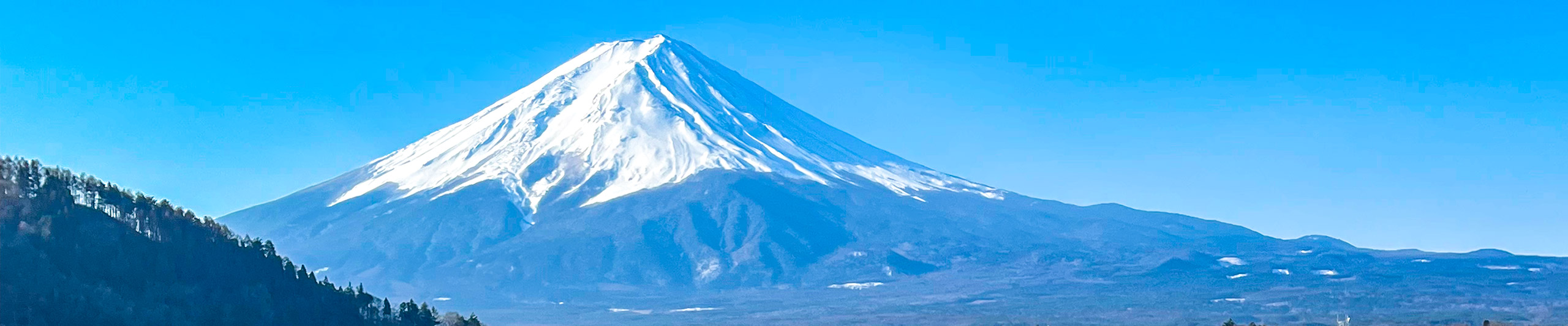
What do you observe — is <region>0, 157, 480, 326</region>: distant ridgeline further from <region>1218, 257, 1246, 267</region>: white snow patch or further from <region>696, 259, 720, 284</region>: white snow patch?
<region>1218, 257, 1246, 267</region>: white snow patch

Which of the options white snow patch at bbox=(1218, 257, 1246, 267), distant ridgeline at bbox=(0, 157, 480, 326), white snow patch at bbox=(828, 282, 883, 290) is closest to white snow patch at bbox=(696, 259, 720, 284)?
white snow patch at bbox=(828, 282, 883, 290)

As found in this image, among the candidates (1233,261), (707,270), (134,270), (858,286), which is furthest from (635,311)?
(134,270)

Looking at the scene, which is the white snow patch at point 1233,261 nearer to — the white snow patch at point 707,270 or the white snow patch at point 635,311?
the white snow patch at point 707,270

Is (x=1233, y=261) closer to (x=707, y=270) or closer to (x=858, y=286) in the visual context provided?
(x=858, y=286)

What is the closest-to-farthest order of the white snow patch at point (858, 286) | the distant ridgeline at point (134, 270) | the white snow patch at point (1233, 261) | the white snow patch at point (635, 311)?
the distant ridgeline at point (134, 270) → the white snow patch at point (635, 311) → the white snow patch at point (858, 286) → the white snow patch at point (1233, 261)

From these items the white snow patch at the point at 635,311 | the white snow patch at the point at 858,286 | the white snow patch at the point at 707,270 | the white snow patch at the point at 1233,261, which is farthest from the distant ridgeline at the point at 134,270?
the white snow patch at the point at 1233,261

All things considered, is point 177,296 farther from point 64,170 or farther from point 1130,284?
point 1130,284

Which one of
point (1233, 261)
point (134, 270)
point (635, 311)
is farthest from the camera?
point (1233, 261)
